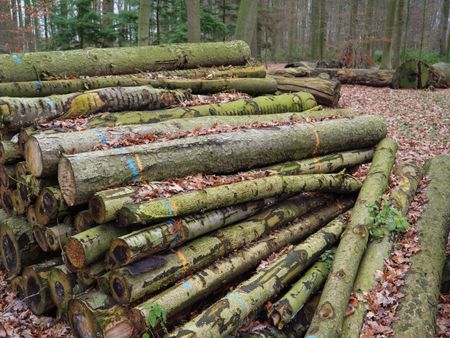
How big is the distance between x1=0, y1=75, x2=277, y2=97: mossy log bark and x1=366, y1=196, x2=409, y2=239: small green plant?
Result: 4.45 m

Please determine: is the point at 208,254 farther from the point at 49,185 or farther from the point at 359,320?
the point at 49,185

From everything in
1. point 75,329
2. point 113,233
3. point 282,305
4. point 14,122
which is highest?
point 14,122

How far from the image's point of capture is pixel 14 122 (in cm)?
536

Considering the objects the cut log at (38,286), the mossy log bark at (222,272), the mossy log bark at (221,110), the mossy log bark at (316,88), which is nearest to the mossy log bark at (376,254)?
the mossy log bark at (222,272)

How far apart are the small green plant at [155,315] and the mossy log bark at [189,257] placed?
0.60 feet

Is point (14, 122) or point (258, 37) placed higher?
point (258, 37)

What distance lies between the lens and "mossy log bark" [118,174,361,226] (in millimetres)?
3912

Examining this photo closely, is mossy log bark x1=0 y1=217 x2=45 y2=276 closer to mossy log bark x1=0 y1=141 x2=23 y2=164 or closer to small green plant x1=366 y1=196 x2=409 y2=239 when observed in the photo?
mossy log bark x1=0 y1=141 x2=23 y2=164

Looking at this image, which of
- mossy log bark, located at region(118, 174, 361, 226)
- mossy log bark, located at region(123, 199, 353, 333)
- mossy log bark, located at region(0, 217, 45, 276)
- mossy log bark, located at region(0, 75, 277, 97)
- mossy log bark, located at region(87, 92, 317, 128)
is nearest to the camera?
mossy log bark, located at region(123, 199, 353, 333)

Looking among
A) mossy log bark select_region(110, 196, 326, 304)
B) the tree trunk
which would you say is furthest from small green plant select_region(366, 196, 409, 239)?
the tree trunk

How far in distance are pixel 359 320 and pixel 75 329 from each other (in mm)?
2807

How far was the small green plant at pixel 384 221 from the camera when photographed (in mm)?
4852

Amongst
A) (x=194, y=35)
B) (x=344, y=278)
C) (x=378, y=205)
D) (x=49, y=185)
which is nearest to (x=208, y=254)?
(x=344, y=278)

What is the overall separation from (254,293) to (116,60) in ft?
19.6
